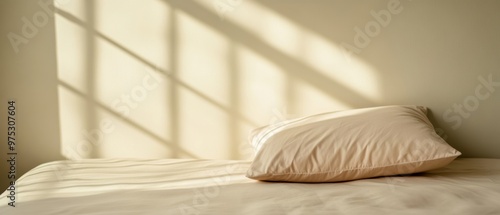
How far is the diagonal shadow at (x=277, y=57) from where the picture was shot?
294 cm

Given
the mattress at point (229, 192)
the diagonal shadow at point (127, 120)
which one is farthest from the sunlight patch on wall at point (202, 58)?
the mattress at point (229, 192)

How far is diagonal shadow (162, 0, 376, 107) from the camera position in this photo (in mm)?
2939

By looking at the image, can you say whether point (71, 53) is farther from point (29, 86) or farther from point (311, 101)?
point (311, 101)

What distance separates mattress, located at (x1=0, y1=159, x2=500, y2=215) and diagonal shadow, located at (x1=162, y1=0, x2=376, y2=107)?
59 cm

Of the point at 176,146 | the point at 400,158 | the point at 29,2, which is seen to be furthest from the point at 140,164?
the point at 400,158

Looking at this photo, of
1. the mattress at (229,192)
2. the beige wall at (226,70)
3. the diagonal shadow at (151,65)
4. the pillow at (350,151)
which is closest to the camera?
the mattress at (229,192)

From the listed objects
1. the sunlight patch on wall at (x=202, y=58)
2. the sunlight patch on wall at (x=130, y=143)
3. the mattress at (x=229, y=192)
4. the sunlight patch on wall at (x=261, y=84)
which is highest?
the sunlight patch on wall at (x=202, y=58)

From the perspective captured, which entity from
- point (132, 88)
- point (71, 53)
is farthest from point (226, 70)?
point (71, 53)

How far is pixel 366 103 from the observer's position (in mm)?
2934

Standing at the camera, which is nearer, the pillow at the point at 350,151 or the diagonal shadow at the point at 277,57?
the pillow at the point at 350,151

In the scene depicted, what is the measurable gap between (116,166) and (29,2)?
3.24 feet

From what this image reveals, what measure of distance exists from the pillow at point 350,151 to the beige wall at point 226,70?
1.46 feet

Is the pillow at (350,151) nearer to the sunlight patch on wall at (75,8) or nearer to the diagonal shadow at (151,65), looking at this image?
the diagonal shadow at (151,65)

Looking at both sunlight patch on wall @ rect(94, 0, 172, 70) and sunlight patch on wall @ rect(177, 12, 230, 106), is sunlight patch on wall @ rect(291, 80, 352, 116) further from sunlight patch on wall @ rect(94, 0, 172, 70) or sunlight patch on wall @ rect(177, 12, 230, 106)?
sunlight patch on wall @ rect(94, 0, 172, 70)
